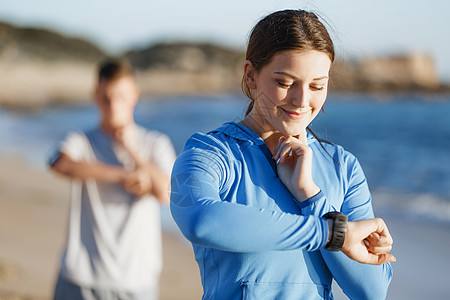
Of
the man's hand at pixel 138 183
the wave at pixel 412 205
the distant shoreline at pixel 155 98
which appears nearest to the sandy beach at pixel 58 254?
the wave at pixel 412 205

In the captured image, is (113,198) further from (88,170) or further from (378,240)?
(378,240)

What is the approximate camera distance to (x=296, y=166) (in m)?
1.36

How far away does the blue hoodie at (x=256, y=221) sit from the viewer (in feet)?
3.94

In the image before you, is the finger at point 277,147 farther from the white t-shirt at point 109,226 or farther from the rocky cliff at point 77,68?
the rocky cliff at point 77,68

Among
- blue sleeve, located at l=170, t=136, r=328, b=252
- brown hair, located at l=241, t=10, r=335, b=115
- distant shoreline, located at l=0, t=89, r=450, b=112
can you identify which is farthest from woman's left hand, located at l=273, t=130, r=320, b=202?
distant shoreline, located at l=0, t=89, r=450, b=112

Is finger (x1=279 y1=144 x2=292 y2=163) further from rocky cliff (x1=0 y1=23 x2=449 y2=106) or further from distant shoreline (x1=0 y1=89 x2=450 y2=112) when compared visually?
rocky cliff (x1=0 y1=23 x2=449 y2=106)

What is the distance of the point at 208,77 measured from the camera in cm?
5219

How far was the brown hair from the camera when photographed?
135cm

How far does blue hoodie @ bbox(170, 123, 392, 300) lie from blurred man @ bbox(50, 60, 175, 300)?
144 centimetres

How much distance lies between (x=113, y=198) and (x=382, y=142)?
21753mm

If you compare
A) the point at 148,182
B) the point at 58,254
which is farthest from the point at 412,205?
the point at 148,182

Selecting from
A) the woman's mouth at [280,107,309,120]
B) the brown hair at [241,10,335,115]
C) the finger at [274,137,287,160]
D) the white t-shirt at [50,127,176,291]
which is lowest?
the white t-shirt at [50,127,176,291]

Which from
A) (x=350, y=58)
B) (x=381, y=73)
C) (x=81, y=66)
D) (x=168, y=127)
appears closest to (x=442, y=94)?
(x=168, y=127)

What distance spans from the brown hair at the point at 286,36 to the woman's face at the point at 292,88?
0.02 meters
